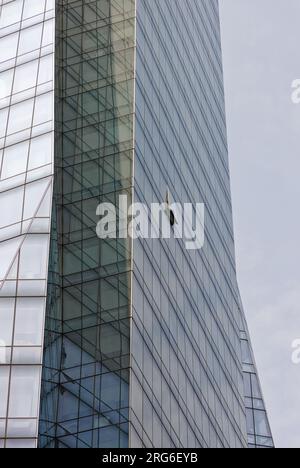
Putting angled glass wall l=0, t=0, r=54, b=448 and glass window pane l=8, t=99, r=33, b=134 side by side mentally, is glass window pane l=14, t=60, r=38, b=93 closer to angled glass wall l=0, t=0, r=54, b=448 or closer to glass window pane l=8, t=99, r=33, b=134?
angled glass wall l=0, t=0, r=54, b=448

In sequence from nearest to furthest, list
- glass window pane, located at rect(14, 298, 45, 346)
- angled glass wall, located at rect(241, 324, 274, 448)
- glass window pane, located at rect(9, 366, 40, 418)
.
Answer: glass window pane, located at rect(9, 366, 40, 418) → glass window pane, located at rect(14, 298, 45, 346) → angled glass wall, located at rect(241, 324, 274, 448)

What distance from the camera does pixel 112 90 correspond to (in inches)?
2352

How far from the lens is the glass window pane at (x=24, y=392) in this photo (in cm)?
4481

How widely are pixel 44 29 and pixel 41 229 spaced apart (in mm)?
16671

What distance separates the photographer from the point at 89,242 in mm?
52969

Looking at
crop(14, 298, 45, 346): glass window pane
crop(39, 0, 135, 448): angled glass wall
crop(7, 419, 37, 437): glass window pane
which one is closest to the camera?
crop(7, 419, 37, 437): glass window pane

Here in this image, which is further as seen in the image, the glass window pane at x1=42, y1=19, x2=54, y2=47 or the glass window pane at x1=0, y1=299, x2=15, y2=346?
the glass window pane at x1=42, y1=19, x2=54, y2=47

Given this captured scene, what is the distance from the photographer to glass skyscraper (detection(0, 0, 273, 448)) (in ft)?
155

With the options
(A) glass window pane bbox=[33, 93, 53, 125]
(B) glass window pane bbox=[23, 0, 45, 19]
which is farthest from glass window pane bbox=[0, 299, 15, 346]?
(B) glass window pane bbox=[23, 0, 45, 19]

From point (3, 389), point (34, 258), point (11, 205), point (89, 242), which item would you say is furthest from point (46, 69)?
point (3, 389)

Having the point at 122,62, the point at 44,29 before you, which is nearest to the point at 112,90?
the point at 122,62

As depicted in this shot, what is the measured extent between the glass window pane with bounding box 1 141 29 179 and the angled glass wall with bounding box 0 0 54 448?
6 centimetres
